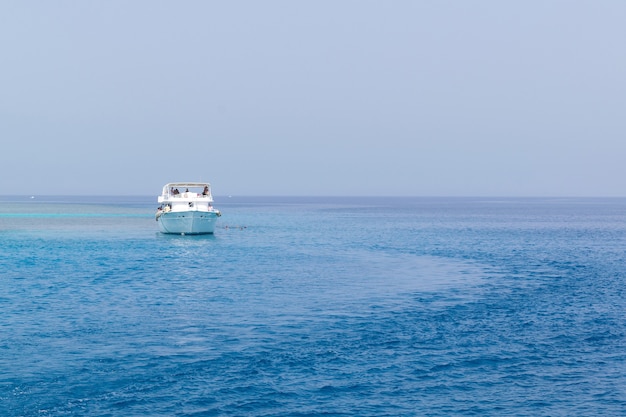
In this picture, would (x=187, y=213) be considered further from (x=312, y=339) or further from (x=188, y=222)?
(x=312, y=339)

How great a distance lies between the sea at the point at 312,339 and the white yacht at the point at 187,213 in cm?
2590

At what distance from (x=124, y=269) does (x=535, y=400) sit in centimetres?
4096

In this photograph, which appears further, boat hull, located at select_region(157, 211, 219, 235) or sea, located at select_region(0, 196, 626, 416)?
boat hull, located at select_region(157, 211, 219, 235)

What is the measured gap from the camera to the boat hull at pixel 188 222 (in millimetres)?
85062

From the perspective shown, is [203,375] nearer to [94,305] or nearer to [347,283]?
[94,305]

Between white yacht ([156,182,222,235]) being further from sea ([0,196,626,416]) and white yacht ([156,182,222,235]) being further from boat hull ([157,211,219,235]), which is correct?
sea ([0,196,626,416])

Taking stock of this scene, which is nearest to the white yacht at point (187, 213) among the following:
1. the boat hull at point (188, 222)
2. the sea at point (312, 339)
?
the boat hull at point (188, 222)

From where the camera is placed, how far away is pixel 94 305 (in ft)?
119

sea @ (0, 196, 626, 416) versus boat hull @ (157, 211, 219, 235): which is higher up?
boat hull @ (157, 211, 219, 235)

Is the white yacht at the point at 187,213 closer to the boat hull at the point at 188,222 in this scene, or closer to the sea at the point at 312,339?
the boat hull at the point at 188,222

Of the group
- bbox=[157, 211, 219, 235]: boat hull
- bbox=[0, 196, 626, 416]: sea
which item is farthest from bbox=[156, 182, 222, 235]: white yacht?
bbox=[0, 196, 626, 416]: sea

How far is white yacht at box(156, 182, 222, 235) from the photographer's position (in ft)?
279

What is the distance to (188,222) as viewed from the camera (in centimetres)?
8606

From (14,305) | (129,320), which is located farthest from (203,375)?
(14,305)
